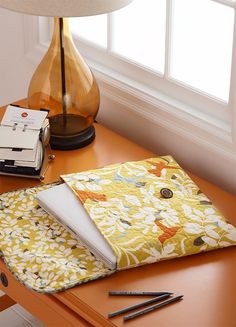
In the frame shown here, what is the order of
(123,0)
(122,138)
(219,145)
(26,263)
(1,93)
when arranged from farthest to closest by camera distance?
(1,93) → (122,138) → (219,145) → (123,0) → (26,263)

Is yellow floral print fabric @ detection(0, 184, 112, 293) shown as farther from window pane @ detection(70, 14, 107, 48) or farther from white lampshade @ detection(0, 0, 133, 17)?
window pane @ detection(70, 14, 107, 48)

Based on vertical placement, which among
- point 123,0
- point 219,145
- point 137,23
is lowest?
point 219,145

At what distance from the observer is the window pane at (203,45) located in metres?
2.34

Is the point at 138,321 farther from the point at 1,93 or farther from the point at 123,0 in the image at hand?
the point at 1,93

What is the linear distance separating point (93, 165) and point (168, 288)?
56cm

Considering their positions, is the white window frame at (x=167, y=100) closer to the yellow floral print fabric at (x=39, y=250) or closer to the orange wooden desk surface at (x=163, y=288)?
the orange wooden desk surface at (x=163, y=288)

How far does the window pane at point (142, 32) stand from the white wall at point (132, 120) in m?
0.12

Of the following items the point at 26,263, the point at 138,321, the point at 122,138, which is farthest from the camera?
the point at 122,138

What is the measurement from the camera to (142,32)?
260 cm

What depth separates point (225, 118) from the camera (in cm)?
235

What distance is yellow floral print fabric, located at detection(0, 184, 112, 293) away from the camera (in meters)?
1.97

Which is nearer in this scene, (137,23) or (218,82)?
(218,82)

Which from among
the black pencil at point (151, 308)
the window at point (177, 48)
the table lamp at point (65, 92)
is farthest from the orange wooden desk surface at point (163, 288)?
the table lamp at point (65, 92)

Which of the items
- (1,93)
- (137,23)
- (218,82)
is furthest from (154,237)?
(1,93)
